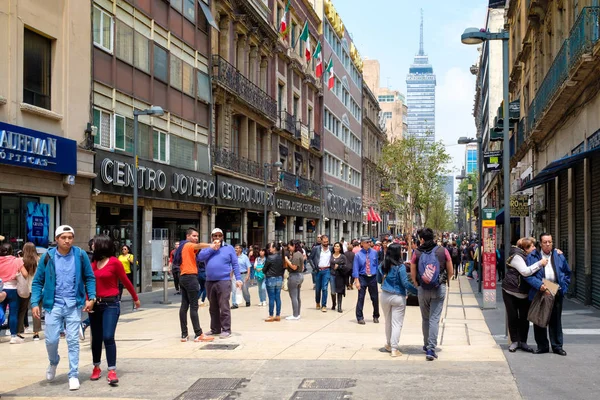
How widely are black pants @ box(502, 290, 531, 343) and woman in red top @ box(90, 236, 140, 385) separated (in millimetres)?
5505

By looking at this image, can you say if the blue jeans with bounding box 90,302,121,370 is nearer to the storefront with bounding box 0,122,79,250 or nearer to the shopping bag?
the shopping bag

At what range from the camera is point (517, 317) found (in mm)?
10875

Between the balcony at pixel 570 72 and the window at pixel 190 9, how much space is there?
532 inches

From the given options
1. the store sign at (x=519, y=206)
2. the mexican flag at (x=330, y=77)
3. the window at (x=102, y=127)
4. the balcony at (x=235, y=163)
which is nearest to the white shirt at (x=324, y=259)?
the window at (x=102, y=127)

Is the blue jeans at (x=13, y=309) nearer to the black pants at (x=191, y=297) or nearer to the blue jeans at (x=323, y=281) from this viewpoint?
the black pants at (x=191, y=297)

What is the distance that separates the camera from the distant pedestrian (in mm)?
10195

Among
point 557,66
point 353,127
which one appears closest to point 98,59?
point 557,66

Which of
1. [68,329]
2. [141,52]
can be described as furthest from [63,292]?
[141,52]

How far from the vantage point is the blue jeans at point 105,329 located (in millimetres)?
8789

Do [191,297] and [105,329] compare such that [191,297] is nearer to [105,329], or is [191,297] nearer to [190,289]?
[190,289]

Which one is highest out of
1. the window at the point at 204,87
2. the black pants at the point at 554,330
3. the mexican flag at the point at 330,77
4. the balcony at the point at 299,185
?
the mexican flag at the point at 330,77

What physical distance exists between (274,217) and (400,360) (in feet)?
106

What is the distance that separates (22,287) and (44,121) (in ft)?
23.3

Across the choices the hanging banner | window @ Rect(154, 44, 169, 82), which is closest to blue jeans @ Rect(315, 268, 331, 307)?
the hanging banner
